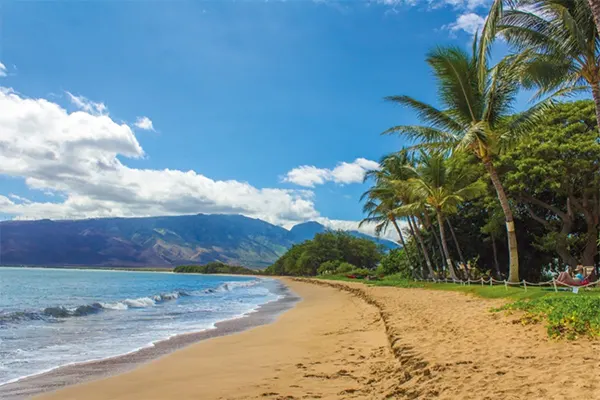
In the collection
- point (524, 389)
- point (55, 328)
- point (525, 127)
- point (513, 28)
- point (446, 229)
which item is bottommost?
point (55, 328)

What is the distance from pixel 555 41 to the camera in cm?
1186

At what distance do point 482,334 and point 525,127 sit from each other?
11.2 m

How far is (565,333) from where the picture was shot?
5.95m

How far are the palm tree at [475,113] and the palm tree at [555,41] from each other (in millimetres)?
1876

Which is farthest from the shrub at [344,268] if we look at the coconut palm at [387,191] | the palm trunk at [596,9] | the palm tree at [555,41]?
the palm trunk at [596,9]

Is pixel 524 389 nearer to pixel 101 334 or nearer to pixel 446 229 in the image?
pixel 101 334

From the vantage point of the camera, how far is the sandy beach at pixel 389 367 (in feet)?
14.1

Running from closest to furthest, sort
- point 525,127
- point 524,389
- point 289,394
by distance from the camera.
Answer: point 524,389 → point 289,394 → point 525,127

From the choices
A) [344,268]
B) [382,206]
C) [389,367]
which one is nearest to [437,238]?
[382,206]

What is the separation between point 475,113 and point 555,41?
5033 mm

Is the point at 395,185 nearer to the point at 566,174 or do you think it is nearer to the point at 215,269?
the point at 566,174

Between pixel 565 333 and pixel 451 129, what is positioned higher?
pixel 451 129

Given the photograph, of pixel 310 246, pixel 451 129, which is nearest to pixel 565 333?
pixel 451 129

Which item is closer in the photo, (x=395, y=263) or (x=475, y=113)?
(x=475, y=113)
